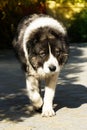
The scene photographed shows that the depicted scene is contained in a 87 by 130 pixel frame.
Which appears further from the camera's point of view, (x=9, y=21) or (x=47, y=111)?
(x=9, y=21)

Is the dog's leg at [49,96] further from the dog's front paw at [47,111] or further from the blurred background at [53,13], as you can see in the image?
the blurred background at [53,13]

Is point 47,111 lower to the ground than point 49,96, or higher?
lower

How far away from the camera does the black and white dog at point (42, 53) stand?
736cm

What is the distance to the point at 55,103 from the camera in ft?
28.8

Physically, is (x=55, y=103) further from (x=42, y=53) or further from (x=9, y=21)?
(x=9, y=21)

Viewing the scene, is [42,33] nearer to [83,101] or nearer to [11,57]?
[83,101]

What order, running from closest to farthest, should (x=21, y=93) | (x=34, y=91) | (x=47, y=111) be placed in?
(x=47, y=111)
(x=34, y=91)
(x=21, y=93)

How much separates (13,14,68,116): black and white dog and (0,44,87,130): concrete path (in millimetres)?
285

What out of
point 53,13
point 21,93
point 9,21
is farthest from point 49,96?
point 53,13

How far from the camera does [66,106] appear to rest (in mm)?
8562

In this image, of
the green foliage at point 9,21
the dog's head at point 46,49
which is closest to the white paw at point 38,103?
the dog's head at point 46,49

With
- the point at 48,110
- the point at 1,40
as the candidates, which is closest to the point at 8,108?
the point at 48,110

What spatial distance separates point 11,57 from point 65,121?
7308mm

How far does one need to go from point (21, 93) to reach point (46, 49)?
241 cm
